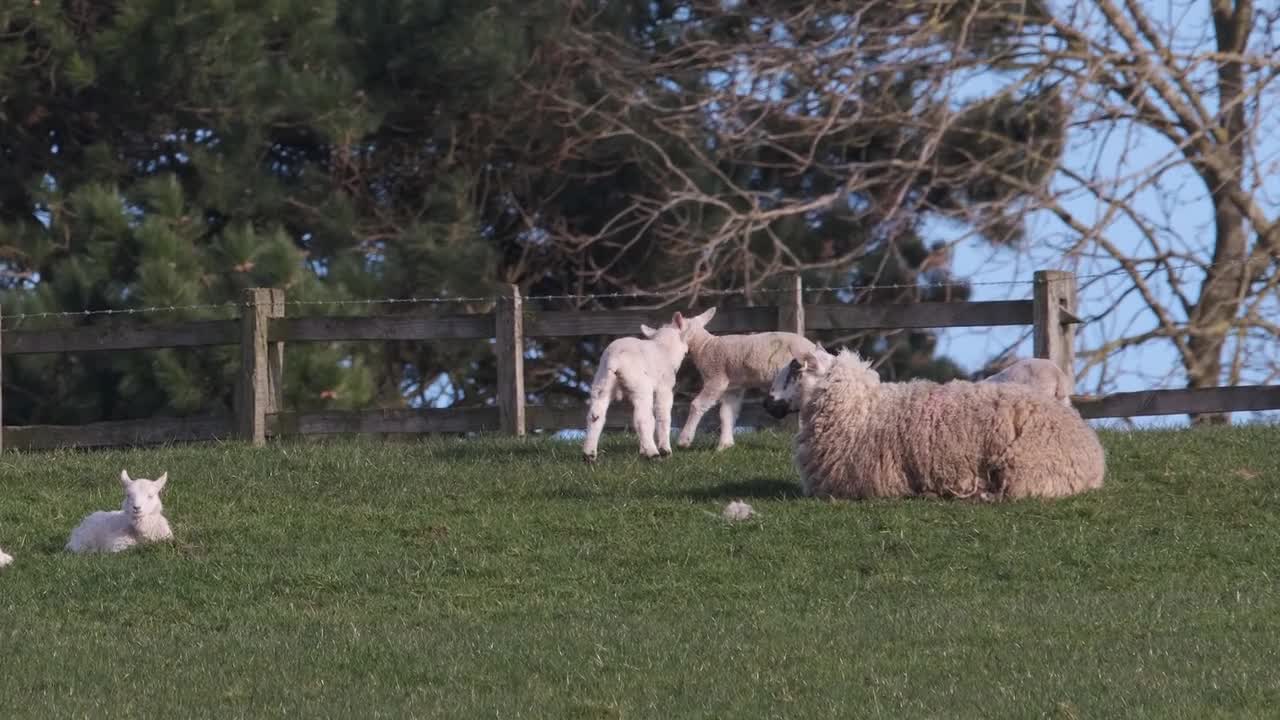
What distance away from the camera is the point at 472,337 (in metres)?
18.6

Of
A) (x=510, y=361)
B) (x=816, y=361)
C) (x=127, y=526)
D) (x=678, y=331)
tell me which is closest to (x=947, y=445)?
(x=816, y=361)

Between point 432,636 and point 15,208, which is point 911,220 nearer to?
point 15,208

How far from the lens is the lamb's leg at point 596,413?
1522 centimetres

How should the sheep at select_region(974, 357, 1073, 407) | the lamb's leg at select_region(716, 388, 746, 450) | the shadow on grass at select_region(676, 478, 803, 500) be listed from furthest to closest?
1. the lamb's leg at select_region(716, 388, 746, 450)
2. the sheep at select_region(974, 357, 1073, 407)
3. the shadow on grass at select_region(676, 478, 803, 500)

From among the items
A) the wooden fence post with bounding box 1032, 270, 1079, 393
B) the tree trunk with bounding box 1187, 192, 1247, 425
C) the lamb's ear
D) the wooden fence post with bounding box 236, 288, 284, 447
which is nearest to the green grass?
the lamb's ear

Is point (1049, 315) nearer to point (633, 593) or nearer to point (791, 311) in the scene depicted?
point (791, 311)

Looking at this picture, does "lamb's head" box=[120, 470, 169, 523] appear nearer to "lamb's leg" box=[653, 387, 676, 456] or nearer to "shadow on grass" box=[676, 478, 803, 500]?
"shadow on grass" box=[676, 478, 803, 500]

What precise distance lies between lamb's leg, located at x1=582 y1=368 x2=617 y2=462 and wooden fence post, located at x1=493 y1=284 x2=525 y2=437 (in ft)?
10.3

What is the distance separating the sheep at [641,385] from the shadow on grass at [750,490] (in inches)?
47.9

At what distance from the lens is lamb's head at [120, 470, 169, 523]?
12.6m

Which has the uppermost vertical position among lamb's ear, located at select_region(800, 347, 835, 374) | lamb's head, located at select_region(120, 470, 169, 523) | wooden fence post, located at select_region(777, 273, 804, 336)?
wooden fence post, located at select_region(777, 273, 804, 336)

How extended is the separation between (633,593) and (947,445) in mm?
2840

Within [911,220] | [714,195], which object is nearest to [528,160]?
[714,195]

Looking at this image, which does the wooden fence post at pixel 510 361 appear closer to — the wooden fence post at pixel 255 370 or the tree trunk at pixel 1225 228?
the wooden fence post at pixel 255 370
